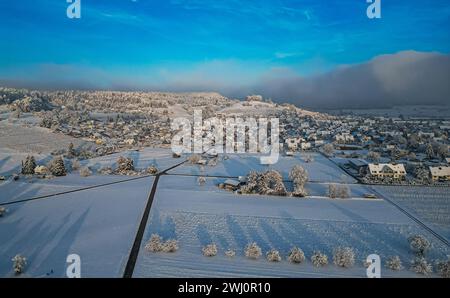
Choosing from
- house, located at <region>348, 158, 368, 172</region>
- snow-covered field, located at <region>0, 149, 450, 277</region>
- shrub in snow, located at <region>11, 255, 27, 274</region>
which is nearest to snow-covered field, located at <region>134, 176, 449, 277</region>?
snow-covered field, located at <region>0, 149, 450, 277</region>

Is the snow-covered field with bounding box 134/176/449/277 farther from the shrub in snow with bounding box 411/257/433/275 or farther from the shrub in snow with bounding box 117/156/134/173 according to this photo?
the shrub in snow with bounding box 117/156/134/173

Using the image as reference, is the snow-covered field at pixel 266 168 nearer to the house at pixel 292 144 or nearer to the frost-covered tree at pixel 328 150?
the frost-covered tree at pixel 328 150

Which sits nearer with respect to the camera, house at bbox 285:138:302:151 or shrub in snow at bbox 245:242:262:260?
shrub in snow at bbox 245:242:262:260

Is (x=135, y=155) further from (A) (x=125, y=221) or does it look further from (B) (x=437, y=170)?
(B) (x=437, y=170)
